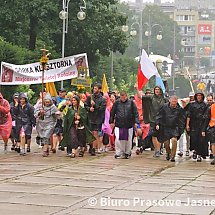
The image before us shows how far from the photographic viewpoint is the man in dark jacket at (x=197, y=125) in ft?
56.8

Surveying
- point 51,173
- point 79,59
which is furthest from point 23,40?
point 51,173

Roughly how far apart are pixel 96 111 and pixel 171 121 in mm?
2128

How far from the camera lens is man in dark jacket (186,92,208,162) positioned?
682 inches

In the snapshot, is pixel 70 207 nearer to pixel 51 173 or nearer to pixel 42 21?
pixel 51 173

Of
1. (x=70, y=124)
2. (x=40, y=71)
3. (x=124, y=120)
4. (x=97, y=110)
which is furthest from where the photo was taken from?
(x=40, y=71)

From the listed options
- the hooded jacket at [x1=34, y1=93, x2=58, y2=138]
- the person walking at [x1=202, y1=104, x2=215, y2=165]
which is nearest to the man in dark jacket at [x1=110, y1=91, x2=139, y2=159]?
the hooded jacket at [x1=34, y1=93, x2=58, y2=138]

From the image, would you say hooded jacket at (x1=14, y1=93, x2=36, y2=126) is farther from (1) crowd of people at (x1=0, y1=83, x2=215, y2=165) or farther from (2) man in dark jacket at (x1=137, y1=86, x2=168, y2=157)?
(2) man in dark jacket at (x1=137, y1=86, x2=168, y2=157)

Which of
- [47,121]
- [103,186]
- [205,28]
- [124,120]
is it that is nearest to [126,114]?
[124,120]

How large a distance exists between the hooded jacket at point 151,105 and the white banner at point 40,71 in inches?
115

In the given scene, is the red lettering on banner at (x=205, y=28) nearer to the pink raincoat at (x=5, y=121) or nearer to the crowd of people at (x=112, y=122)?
the crowd of people at (x=112, y=122)

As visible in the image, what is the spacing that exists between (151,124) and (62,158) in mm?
2619

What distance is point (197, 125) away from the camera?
1738cm

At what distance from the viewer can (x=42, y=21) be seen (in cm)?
4097

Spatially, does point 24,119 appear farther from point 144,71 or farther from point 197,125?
point 197,125
